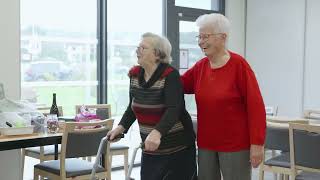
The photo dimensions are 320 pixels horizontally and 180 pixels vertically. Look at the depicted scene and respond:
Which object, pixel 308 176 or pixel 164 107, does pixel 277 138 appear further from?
pixel 164 107

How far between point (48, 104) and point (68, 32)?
2.98 ft

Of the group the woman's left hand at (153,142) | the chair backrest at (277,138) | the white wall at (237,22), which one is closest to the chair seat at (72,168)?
the woman's left hand at (153,142)

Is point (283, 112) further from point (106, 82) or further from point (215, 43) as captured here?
point (215, 43)

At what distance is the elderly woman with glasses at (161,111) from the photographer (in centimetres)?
248

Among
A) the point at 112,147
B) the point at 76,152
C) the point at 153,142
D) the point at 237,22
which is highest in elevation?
the point at 237,22

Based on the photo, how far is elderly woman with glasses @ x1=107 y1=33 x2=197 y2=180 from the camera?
2.48 metres

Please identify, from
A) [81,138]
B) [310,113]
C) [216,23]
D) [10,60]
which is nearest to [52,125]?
[81,138]

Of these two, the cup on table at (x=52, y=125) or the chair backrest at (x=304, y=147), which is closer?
the chair backrest at (x=304, y=147)

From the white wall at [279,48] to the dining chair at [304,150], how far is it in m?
3.38

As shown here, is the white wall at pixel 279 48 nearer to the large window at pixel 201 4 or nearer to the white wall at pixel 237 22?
the white wall at pixel 237 22

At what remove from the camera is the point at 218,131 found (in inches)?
99.4

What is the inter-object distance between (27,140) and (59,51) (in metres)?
2.39

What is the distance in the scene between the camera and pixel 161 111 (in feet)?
8.16

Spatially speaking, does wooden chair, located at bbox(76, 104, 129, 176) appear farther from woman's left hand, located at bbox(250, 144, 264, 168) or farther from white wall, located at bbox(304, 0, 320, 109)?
white wall, located at bbox(304, 0, 320, 109)
